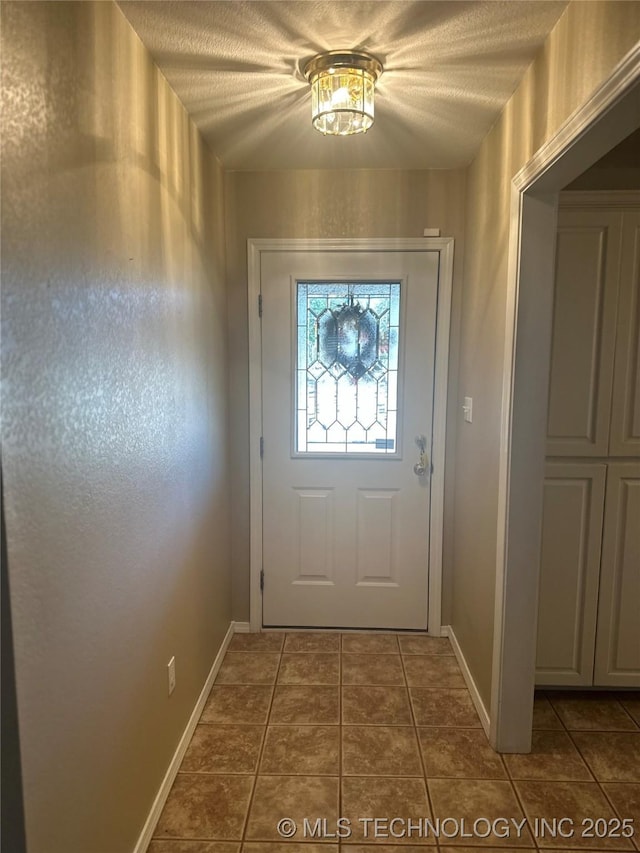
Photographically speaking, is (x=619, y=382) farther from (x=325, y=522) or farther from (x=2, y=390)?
(x=2, y=390)

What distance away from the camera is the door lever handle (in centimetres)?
280

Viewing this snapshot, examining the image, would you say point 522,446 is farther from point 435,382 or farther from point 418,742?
point 418,742

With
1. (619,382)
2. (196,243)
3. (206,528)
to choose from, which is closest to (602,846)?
(619,382)

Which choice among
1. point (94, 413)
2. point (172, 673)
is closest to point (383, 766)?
point (172, 673)

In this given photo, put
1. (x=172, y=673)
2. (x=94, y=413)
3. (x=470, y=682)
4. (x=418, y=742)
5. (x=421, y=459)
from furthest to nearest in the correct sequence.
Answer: (x=421, y=459)
(x=470, y=682)
(x=418, y=742)
(x=172, y=673)
(x=94, y=413)

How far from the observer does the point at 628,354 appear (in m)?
2.15

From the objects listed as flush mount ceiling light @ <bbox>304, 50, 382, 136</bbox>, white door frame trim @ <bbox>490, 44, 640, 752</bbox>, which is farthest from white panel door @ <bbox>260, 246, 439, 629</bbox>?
flush mount ceiling light @ <bbox>304, 50, 382, 136</bbox>

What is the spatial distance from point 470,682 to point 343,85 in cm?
242

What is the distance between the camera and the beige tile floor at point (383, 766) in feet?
5.49

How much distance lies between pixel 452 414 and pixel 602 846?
1.77 m

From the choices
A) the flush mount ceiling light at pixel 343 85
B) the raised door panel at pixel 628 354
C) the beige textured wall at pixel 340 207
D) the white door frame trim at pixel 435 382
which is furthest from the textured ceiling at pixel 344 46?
the raised door panel at pixel 628 354

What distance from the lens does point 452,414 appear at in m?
2.78

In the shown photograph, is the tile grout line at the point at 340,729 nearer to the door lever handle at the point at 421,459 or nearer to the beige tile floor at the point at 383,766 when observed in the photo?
the beige tile floor at the point at 383,766

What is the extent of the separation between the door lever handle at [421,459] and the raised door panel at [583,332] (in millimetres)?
708
